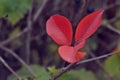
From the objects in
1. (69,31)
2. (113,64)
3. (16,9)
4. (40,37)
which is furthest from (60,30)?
(40,37)

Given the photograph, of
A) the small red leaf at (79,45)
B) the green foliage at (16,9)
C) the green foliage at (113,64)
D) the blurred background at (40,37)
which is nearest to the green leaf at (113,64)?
the green foliage at (113,64)

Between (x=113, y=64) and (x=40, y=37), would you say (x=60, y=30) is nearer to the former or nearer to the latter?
(x=113, y=64)

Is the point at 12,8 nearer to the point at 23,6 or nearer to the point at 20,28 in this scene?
→ the point at 23,6

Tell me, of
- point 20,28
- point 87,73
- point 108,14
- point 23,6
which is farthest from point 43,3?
point 108,14

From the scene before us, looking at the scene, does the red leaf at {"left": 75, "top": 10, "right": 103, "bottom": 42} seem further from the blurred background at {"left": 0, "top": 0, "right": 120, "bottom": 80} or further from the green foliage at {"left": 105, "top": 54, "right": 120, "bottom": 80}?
the blurred background at {"left": 0, "top": 0, "right": 120, "bottom": 80}

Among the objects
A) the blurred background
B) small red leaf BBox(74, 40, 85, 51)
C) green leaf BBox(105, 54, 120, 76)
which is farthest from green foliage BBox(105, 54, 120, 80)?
small red leaf BBox(74, 40, 85, 51)

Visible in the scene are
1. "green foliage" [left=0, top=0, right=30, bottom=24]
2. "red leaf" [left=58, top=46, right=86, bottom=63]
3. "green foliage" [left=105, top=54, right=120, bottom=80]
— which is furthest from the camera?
"green foliage" [left=0, top=0, right=30, bottom=24]
